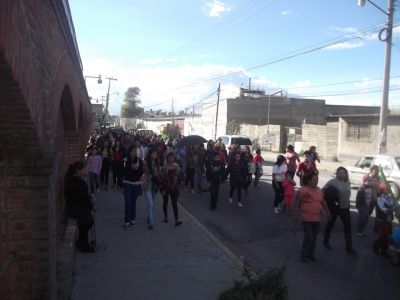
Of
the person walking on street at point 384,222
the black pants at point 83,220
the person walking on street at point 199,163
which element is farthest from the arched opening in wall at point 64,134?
the person walking on street at point 384,222

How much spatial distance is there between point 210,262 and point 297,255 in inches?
69.1

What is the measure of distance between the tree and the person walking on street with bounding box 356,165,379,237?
4962 inches

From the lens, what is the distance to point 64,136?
11.5 m

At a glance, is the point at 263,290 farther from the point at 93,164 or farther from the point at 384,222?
the point at 93,164

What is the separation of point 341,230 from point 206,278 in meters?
4.63

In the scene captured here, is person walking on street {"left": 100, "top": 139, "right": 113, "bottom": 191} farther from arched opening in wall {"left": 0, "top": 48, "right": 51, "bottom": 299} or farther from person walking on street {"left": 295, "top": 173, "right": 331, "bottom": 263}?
arched opening in wall {"left": 0, "top": 48, "right": 51, "bottom": 299}

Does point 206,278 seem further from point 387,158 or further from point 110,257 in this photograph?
point 387,158

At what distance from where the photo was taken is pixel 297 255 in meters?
7.83

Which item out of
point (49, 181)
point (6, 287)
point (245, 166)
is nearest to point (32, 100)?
point (49, 181)

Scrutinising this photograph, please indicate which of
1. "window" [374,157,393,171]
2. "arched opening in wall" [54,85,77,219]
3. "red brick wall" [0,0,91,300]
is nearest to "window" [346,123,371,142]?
"window" [374,157,393,171]

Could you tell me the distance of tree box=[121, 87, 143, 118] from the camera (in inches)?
5226

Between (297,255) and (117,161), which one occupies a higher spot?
(117,161)

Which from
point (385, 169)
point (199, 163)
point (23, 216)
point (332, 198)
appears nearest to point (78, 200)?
point (23, 216)

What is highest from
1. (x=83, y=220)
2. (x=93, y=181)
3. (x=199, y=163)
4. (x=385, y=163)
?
(x=385, y=163)
